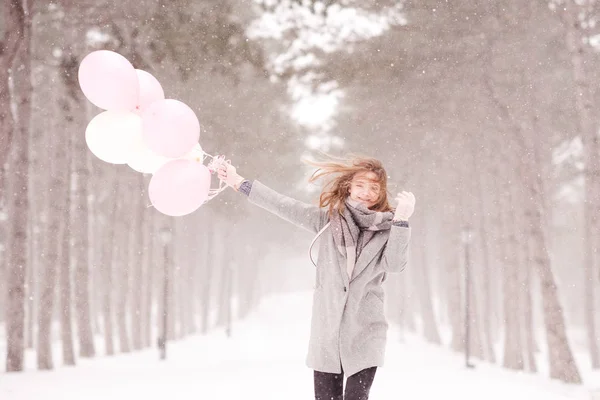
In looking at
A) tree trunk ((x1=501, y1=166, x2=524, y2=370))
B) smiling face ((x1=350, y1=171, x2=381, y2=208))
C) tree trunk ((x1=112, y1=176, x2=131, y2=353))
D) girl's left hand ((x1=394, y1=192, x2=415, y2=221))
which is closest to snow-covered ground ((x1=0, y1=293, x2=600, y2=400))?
tree trunk ((x1=501, y1=166, x2=524, y2=370))

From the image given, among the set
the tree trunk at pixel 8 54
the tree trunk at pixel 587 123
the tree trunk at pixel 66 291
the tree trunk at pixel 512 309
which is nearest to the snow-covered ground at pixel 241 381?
the tree trunk at pixel 66 291

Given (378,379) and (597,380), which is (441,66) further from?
(597,380)

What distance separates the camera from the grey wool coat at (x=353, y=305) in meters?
3.62

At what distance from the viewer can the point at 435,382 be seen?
36.3 feet

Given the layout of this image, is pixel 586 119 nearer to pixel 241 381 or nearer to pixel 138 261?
pixel 241 381

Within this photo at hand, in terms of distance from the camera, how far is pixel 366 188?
3.98 m

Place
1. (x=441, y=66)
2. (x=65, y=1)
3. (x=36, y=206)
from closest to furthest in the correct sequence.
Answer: (x=65, y=1) < (x=441, y=66) < (x=36, y=206)

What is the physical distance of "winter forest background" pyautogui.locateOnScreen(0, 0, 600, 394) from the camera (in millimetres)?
10891

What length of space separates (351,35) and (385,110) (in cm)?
562

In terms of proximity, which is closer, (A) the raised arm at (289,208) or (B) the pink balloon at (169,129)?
(A) the raised arm at (289,208)

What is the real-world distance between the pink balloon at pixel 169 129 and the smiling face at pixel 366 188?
1151 millimetres

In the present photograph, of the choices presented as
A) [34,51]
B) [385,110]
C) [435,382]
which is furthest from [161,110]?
[385,110]

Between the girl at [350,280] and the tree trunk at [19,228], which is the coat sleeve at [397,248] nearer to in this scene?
the girl at [350,280]

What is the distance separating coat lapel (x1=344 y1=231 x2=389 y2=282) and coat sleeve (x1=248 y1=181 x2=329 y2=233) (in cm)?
34
